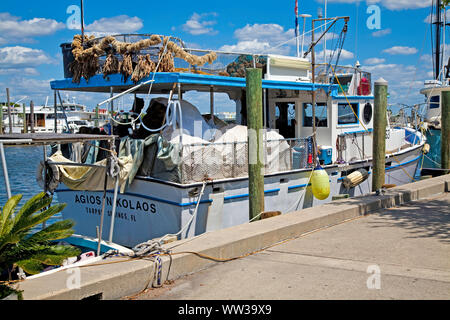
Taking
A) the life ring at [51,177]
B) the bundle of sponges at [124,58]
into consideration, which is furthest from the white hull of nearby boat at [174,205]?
the bundle of sponges at [124,58]

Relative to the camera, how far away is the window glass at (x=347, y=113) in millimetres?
15195

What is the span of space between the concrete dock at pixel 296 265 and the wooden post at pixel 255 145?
1234mm

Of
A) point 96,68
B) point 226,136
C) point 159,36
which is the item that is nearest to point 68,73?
point 96,68

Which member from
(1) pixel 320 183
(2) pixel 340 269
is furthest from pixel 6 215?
(1) pixel 320 183

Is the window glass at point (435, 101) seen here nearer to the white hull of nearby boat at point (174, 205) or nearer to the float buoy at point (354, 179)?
the float buoy at point (354, 179)

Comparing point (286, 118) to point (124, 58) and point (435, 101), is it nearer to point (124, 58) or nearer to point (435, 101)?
point (124, 58)

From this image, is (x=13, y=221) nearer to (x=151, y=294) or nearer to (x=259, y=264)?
(x=151, y=294)

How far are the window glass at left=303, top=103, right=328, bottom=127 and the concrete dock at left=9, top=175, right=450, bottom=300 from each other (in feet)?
20.9

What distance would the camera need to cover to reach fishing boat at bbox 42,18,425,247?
1045 cm

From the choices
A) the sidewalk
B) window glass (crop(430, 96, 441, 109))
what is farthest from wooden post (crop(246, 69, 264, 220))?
window glass (crop(430, 96, 441, 109))

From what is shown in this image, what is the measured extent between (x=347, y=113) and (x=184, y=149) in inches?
274

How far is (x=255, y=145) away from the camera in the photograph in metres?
9.45

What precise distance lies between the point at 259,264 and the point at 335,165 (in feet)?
26.8

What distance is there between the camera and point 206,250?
6.32 metres
